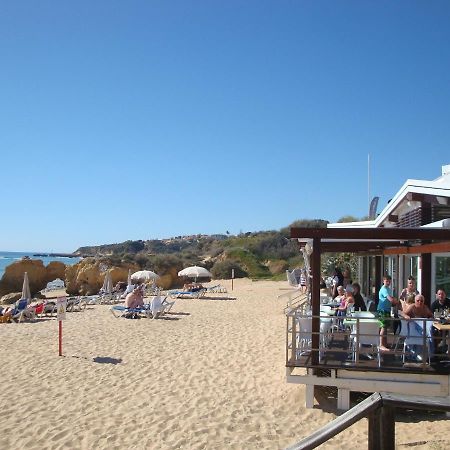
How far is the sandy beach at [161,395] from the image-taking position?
644 centimetres

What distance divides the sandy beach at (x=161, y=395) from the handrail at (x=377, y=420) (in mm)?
3123

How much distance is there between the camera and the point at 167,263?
39344mm

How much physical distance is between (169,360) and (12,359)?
3.50m

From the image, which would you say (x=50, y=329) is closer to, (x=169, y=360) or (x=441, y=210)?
(x=169, y=360)

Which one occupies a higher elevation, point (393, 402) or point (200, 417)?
point (393, 402)

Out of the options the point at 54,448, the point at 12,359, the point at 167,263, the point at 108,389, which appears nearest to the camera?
the point at 54,448

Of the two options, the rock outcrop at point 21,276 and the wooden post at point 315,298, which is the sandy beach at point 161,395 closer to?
the wooden post at point 315,298

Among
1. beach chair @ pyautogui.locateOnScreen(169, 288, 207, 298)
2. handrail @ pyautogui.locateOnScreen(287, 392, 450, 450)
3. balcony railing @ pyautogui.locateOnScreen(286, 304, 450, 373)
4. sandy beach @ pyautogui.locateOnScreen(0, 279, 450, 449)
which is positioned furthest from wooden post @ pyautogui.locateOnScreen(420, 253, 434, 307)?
beach chair @ pyautogui.locateOnScreen(169, 288, 207, 298)

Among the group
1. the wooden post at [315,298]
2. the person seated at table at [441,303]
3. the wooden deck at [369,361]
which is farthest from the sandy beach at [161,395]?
the person seated at table at [441,303]

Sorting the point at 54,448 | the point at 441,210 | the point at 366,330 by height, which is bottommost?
the point at 54,448

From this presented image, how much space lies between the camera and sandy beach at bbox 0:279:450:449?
6.44m

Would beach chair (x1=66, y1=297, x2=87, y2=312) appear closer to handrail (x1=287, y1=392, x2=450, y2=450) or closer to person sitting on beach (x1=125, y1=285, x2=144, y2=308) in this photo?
person sitting on beach (x1=125, y1=285, x2=144, y2=308)

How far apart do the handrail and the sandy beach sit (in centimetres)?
312

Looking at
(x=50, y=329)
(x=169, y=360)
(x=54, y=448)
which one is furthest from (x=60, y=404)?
(x=50, y=329)
